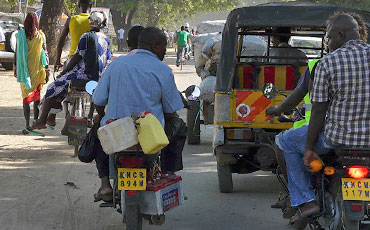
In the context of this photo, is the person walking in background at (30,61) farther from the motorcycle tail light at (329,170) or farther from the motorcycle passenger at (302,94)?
the motorcycle tail light at (329,170)

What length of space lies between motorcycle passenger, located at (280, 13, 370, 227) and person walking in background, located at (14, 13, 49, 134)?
276 inches

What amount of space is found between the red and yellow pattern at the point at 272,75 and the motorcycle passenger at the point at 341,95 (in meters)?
3.24

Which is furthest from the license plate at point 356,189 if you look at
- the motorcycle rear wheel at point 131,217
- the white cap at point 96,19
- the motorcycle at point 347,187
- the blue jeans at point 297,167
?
the white cap at point 96,19

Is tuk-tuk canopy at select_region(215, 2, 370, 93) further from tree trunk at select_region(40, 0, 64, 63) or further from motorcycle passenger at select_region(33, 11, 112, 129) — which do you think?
tree trunk at select_region(40, 0, 64, 63)

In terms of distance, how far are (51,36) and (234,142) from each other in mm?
19984

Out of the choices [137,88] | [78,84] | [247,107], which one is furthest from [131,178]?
[78,84]

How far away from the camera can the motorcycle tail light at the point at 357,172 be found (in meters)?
5.14

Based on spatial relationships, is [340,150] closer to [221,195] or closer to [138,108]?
[138,108]

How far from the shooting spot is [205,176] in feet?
31.1

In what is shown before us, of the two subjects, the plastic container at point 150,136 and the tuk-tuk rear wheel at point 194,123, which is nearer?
the plastic container at point 150,136

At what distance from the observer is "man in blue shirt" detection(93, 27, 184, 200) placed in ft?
19.0

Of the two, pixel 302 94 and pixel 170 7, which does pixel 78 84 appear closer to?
pixel 302 94

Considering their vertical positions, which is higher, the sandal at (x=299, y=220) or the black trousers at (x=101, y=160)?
the black trousers at (x=101, y=160)

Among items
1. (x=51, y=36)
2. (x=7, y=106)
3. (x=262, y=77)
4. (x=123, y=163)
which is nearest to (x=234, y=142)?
(x=262, y=77)
